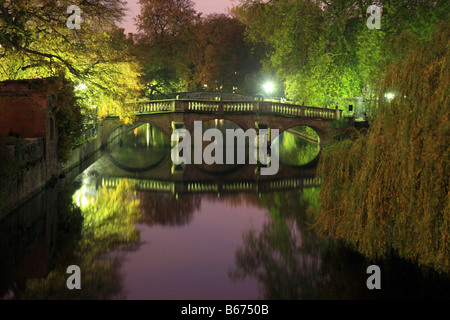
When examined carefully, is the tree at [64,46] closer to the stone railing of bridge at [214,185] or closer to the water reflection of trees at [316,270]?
the stone railing of bridge at [214,185]

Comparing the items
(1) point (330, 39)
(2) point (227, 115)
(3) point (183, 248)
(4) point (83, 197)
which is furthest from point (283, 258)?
(1) point (330, 39)

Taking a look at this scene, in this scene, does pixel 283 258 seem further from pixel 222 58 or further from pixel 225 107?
pixel 222 58

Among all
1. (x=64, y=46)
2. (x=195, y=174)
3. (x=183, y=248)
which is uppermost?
(x=64, y=46)

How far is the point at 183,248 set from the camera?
43.9 feet

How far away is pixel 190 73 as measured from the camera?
2261 inches

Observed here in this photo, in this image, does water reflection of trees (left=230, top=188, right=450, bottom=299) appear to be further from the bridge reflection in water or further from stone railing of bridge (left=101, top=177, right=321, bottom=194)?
stone railing of bridge (left=101, top=177, right=321, bottom=194)

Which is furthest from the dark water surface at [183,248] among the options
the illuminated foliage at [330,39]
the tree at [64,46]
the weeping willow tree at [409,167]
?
the illuminated foliage at [330,39]

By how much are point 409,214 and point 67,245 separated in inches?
312

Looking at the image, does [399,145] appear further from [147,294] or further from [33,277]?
[33,277]

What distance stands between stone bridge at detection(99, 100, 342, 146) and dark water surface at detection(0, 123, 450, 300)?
9.99 meters

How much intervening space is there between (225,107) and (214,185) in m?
11.0

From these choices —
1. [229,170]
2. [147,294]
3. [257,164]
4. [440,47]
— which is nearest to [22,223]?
[147,294]

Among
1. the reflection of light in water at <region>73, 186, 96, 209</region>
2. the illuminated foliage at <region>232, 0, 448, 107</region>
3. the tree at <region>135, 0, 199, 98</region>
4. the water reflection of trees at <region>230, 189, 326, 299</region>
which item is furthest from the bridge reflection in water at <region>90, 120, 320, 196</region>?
the tree at <region>135, 0, 199, 98</region>

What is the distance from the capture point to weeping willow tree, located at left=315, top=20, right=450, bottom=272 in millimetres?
9109
